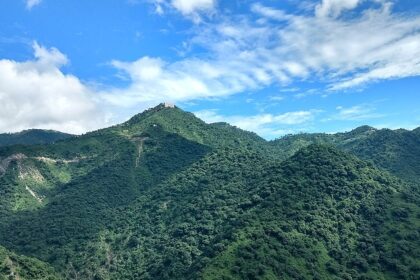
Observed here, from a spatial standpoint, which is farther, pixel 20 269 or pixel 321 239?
pixel 321 239

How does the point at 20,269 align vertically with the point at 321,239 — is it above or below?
below

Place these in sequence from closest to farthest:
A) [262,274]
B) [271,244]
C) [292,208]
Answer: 1. [262,274]
2. [271,244]
3. [292,208]

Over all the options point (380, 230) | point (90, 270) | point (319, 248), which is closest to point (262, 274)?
point (319, 248)

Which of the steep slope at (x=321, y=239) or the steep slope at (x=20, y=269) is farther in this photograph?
the steep slope at (x=321, y=239)

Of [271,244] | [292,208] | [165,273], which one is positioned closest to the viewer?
[271,244]

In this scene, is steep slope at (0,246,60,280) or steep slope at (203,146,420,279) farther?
steep slope at (203,146,420,279)

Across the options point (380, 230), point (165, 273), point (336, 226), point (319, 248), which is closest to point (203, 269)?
point (165, 273)

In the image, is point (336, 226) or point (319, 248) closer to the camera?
point (319, 248)

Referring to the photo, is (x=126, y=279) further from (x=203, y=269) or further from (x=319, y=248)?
(x=319, y=248)

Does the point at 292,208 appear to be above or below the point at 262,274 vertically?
above

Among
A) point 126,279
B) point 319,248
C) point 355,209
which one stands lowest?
point 126,279
